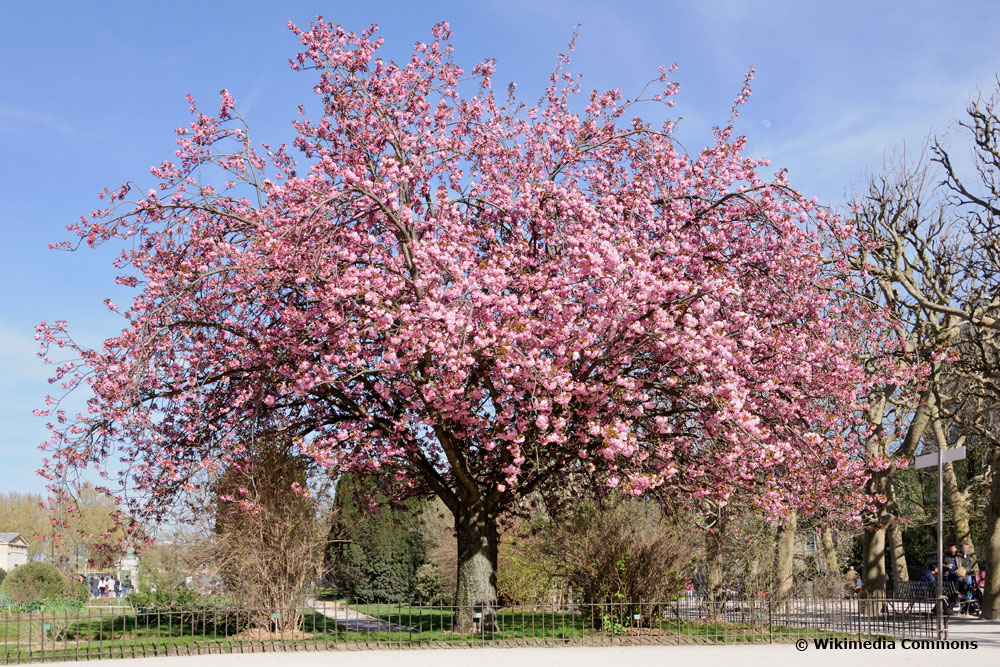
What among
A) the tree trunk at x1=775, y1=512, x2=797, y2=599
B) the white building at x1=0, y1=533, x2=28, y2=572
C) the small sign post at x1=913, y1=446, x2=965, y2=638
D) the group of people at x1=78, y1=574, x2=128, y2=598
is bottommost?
the white building at x1=0, y1=533, x2=28, y2=572

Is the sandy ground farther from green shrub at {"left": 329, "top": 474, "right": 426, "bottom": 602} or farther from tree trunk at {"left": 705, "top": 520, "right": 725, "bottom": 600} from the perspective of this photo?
green shrub at {"left": 329, "top": 474, "right": 426, "bottom": 602}

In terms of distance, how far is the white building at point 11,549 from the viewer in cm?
6612

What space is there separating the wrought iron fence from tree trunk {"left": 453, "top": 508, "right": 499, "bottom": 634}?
57mm

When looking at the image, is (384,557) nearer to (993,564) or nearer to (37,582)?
(37,582)

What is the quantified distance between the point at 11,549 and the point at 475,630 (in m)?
67.5

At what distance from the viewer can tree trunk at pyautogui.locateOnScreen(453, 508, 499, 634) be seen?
45.5ft

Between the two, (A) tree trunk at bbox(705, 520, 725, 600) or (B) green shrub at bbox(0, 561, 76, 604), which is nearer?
(A) tree trunk at bbox(705, 520, 725, 600)

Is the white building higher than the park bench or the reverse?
the reverse

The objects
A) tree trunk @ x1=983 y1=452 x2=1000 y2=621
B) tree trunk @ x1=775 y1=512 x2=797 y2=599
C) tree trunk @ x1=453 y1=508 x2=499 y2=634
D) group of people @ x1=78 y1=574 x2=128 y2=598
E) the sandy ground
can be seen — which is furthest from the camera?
tree trunk @ x1=983 y1=452 x2=1000 y2=621

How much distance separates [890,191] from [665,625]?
1381cm

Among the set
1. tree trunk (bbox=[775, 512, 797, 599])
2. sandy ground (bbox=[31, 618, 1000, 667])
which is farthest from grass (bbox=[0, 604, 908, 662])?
tree trunk (bbox=[775, 512, 797, 599])

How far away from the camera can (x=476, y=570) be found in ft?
46.9

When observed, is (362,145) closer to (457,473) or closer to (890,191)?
(457,473)

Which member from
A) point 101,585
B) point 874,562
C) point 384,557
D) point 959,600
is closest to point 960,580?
point 959,600
